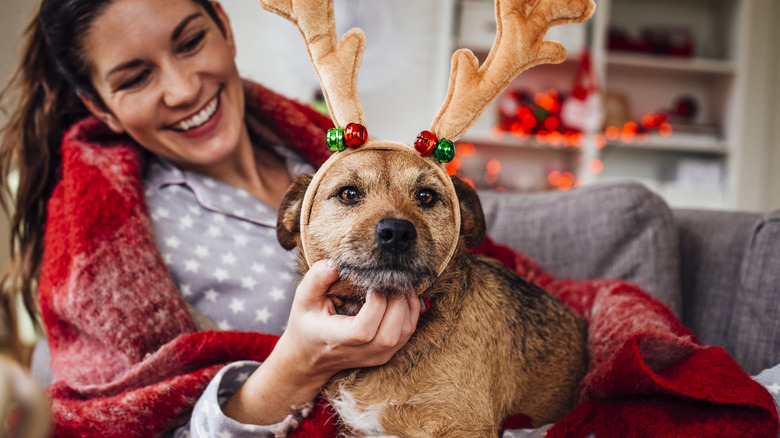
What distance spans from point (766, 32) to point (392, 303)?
4.62m

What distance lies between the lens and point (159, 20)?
114 cm

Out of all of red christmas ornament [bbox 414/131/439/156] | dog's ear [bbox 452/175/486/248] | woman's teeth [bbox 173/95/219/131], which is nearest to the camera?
red christmas ornament [bbox 414/131/439/156]

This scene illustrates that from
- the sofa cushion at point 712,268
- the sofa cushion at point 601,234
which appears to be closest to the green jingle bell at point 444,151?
the sofa cushion at point 601,234

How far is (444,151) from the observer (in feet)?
2.68

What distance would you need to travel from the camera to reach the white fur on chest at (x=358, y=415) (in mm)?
818

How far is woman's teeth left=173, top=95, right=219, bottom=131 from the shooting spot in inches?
48.6

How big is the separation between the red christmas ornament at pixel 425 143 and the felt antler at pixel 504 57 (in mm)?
38

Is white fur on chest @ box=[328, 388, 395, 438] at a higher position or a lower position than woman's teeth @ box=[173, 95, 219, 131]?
lower

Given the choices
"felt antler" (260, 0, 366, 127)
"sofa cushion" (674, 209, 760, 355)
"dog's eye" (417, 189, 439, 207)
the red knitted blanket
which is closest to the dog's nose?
"dog's eye" (417, 189, 439, 207)

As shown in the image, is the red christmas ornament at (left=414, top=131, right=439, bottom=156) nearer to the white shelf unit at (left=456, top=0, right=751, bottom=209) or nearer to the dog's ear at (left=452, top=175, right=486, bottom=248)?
the dog's ear at (left=452, top=175, right=486, bottom=248)

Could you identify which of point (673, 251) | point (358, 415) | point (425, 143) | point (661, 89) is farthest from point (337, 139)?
point (661, 89)

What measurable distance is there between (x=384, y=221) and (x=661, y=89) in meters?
4.41

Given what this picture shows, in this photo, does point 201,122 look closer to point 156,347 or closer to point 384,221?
point 156,347

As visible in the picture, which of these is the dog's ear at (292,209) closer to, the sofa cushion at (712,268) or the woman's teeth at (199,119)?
the woman's teeth at (199,119)
